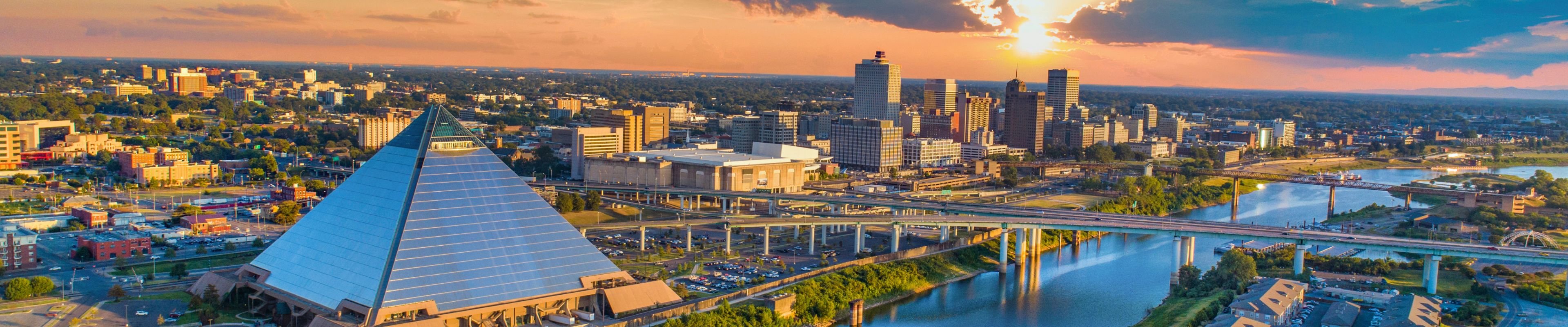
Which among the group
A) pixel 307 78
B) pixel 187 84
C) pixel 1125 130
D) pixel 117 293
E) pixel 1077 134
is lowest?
pixel 117 293

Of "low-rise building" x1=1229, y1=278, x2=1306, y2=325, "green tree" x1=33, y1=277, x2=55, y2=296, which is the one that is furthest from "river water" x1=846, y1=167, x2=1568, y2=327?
"green tree" x1=33, y1=277, x2=55, y2=296

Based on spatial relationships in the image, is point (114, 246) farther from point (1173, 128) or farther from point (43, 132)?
point (1173, 128)

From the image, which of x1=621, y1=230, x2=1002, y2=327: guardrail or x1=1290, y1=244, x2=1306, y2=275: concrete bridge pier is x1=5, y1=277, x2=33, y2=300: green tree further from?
x1=1290, y1=244, x2=1306, y2=275: concrete bridge pier

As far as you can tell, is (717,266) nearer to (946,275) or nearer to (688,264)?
(688,264)

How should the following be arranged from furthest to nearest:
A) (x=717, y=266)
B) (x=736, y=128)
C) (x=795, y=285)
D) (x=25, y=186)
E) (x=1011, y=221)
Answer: (x=736, y=128)
(x=25, y=186)
(x=1011, y=221)
(x=717, y=266)
(x=795, y=285)

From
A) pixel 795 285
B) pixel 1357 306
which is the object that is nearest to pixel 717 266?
pixel 795 285

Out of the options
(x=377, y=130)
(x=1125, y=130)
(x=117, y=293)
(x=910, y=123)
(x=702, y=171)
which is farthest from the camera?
(x=1125, y=130)

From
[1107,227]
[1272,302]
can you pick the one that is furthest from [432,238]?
[1107,227]
